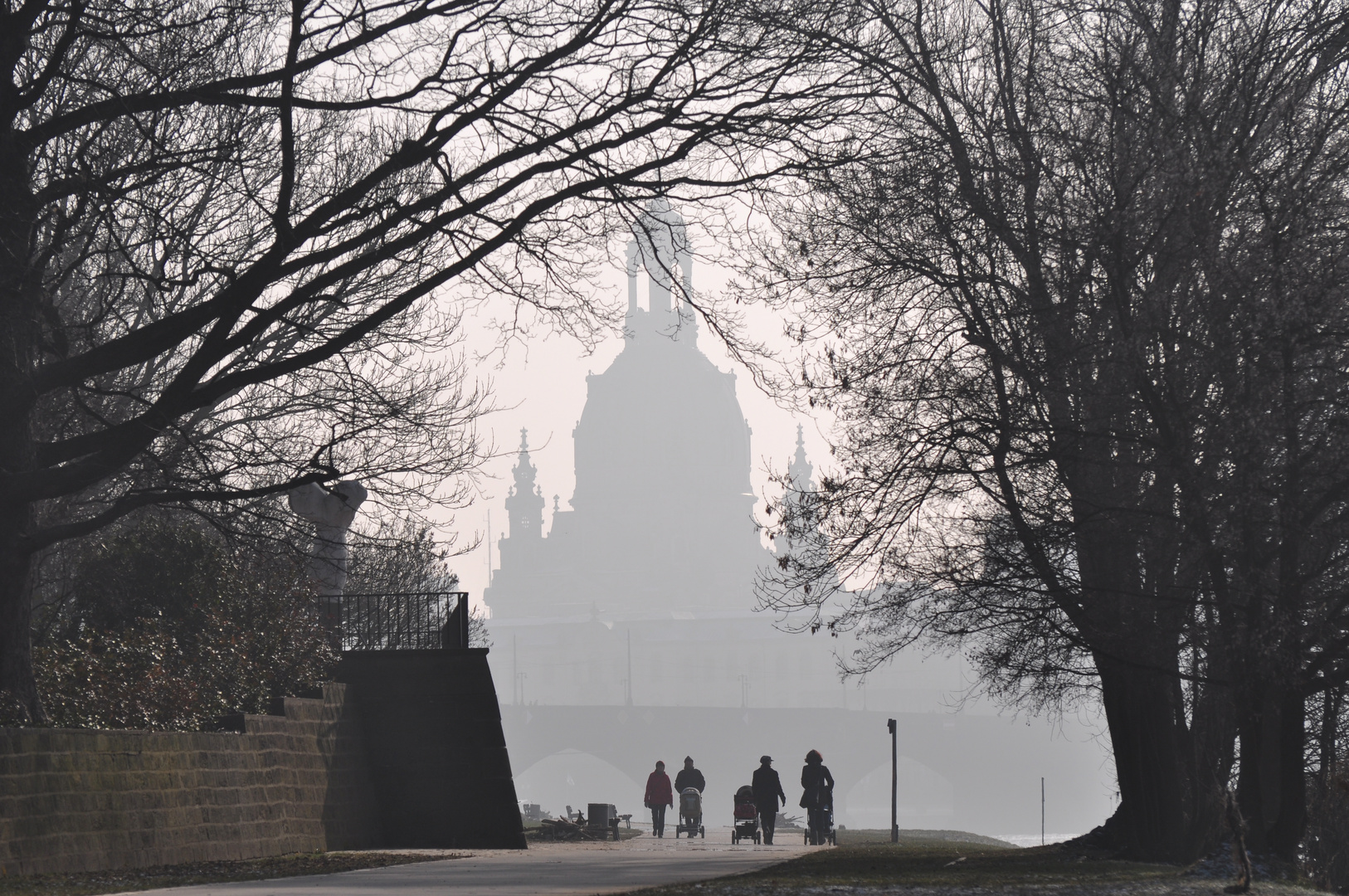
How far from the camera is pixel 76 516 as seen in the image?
22188mm

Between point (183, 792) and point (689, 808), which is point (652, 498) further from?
point (183, 792)

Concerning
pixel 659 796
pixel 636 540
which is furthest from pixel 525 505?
pixel 659 796

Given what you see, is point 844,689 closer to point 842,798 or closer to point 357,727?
point 842,798

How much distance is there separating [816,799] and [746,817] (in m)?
2.10

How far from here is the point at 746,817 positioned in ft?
93.2

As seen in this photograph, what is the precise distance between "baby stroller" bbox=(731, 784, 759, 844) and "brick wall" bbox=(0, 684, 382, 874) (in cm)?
690

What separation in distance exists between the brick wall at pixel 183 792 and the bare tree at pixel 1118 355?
5609 millimetres

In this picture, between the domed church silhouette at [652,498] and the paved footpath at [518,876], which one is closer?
the paved footpath at [518,876]

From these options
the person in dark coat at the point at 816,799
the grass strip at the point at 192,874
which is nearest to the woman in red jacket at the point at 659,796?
the person in dark coat at the point at 816,799

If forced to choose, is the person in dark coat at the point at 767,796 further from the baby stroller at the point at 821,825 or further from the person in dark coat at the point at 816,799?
the baby stroller at the point at 821,825

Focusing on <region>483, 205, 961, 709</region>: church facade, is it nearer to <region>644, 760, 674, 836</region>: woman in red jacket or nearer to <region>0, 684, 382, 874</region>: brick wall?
<region>644, 760, 674, 836</region>: woman in red jacket

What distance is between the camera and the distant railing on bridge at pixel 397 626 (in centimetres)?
2275

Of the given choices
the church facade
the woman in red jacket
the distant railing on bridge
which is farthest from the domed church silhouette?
the distant railing on bridge

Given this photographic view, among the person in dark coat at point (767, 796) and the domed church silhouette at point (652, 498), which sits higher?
the domed church silhouette at point (652, 498)
